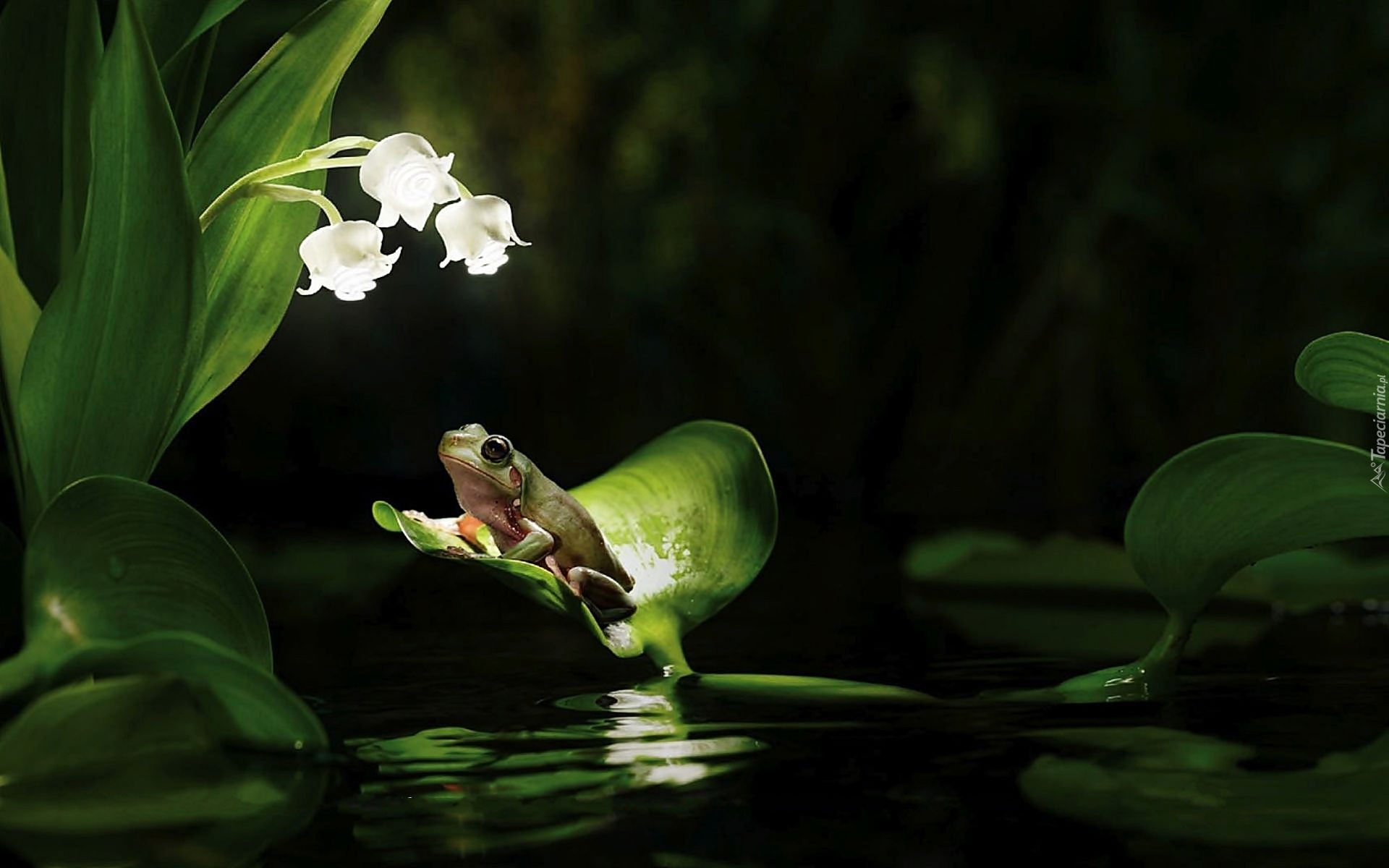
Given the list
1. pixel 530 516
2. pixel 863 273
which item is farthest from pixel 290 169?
pixel 863 273

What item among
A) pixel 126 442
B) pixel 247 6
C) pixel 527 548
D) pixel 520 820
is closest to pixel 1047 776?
pixel 520 820

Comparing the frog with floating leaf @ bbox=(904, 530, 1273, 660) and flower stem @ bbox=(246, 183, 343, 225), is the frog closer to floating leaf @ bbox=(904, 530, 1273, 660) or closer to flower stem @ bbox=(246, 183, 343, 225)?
flower stem @ bbox=(246, 183, 343, 225)

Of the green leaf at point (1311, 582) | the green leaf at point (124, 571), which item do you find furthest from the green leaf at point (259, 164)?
the green leaf at point (1311, 582)

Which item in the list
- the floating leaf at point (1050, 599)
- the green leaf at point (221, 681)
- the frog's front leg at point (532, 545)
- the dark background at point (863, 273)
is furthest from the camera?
the dark background at point (863, 273)

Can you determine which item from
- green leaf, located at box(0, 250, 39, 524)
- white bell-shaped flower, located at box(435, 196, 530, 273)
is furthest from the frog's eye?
green leaf, located at box(0, 250, 39, 524)

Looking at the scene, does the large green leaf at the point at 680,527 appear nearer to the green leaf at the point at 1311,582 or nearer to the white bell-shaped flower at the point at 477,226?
the white bell-shaped flower at the point at 477,226

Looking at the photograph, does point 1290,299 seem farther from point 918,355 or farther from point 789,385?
point 789,385

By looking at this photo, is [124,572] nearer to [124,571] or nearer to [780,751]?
[124,571]
